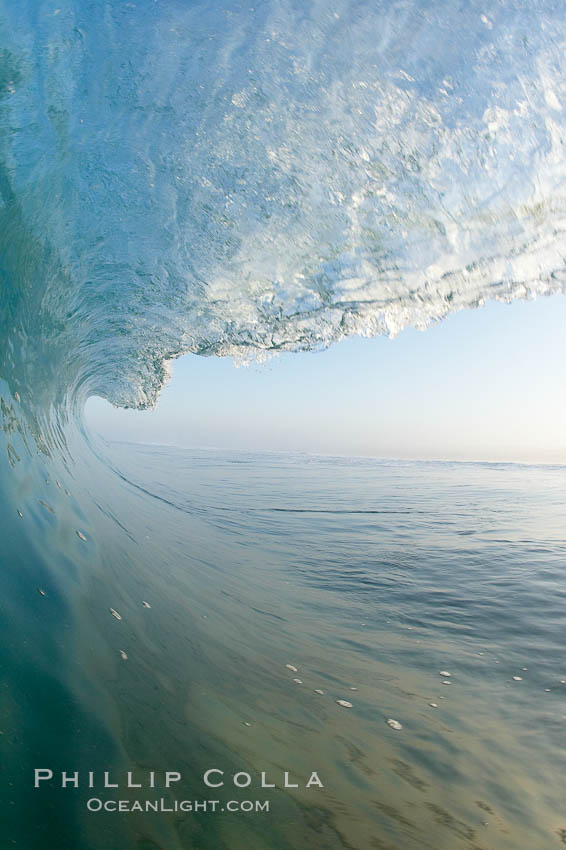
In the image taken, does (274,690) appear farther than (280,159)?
No

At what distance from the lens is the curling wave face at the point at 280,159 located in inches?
115

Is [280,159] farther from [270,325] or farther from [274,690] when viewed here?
[274,690]

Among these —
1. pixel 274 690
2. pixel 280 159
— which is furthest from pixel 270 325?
pixel 274 690

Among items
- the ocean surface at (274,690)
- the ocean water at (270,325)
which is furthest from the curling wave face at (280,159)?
the ocean surface at (274,690)

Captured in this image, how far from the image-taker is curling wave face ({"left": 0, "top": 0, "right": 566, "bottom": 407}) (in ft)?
9.62

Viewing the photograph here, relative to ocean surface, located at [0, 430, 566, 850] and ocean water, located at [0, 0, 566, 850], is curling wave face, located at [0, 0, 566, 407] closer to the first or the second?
ocean water, located at [0, 0, 566, 850]

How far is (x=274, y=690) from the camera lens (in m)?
2.67

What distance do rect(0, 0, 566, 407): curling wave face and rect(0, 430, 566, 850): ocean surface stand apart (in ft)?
8.98

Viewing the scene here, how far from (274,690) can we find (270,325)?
189 inches

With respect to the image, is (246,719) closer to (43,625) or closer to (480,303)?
(43,625)

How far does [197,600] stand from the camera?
12.9 feet

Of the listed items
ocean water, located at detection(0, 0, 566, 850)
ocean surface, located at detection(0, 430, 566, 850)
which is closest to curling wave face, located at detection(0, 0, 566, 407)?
ocean water, located at detection(0, 0, 566, 850)

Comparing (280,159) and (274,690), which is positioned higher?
(280,159)

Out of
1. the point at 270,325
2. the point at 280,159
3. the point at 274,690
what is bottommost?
the point at 274,690
